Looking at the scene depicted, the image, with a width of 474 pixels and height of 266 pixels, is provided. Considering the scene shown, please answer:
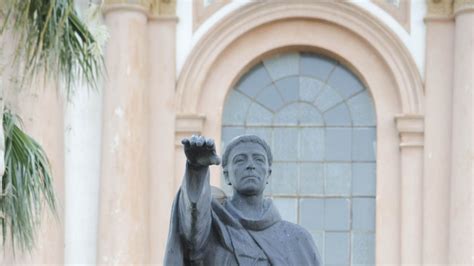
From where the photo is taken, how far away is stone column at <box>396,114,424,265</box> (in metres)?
30.4

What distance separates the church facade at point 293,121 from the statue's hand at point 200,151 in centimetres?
1815

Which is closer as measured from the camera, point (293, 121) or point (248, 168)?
point (248, 168)

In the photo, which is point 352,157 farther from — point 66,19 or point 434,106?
point 66,19

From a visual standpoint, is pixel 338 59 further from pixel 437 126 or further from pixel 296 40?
pixel 437 126

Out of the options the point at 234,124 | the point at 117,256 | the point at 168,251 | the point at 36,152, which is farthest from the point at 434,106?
the point at 168,251

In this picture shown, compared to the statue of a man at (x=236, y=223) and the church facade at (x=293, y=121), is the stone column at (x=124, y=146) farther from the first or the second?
the statue of a man at (x=236, y=223)

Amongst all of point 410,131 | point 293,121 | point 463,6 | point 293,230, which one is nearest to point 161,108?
point 293,121

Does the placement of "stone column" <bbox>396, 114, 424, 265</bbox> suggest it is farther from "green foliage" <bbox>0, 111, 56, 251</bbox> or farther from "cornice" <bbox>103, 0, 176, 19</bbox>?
"green foliage" <bbox>0, 111, 56, 251</bbox>

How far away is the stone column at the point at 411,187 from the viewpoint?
30.4 meters

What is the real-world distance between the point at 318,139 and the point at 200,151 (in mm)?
19683

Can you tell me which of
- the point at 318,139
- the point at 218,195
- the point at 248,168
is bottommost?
the point at 218,195

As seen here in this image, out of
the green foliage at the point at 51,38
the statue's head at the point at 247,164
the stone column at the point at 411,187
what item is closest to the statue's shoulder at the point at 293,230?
the statue's head at the point at 247,164

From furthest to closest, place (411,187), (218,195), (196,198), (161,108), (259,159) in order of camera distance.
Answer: (161,108)
(411,187)
(218,195)
(259,159)
(196,198)

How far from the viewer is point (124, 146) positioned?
3009 centimetres
